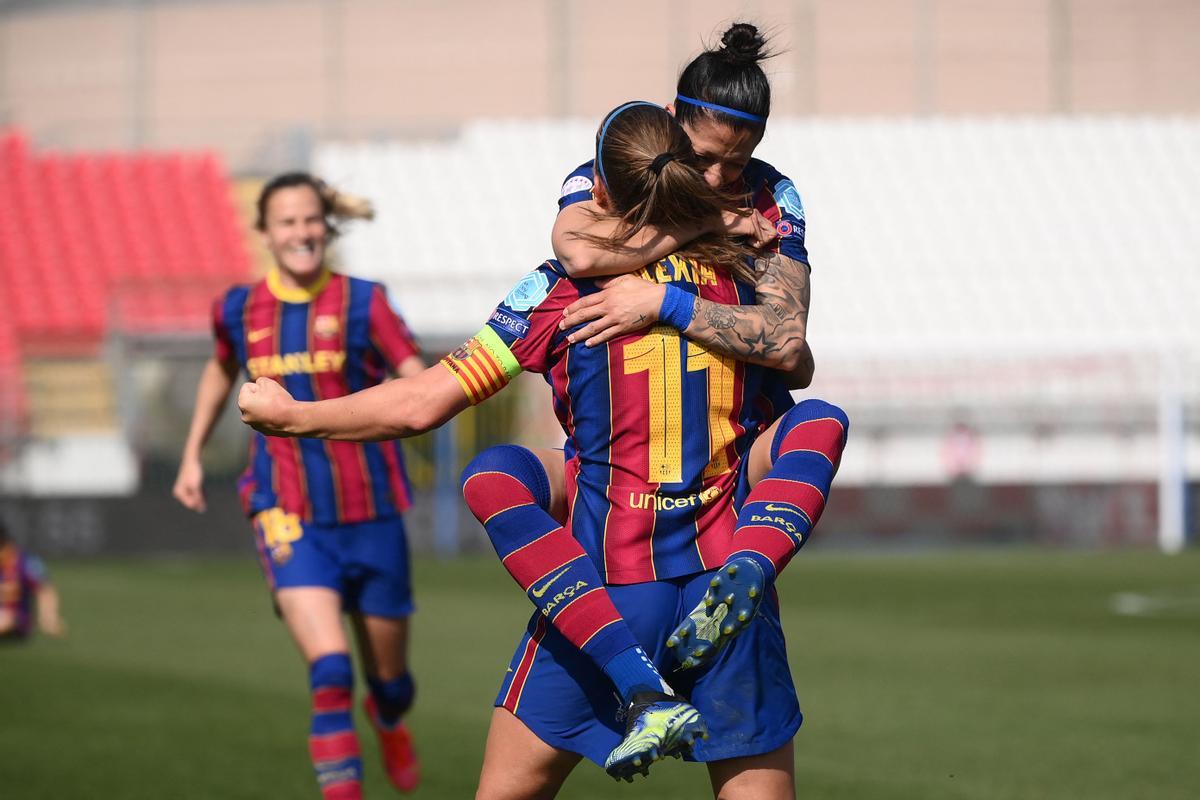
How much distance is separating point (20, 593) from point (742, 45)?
969 centimetres

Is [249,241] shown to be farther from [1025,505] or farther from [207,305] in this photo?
[1025,505]

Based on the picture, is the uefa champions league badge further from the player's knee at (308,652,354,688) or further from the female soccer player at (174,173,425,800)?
the player's knee at (308,652,354,688)

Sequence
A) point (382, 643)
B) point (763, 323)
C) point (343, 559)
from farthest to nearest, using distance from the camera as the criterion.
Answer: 1. point (382, 643)
2. point (343, 559)
3. point (763, 323)

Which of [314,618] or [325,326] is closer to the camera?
[314,618]

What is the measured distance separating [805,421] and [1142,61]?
28181mm

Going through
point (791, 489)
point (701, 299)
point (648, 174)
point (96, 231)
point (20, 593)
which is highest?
Result: point (96, 231)

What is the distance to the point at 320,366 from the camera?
596 cm

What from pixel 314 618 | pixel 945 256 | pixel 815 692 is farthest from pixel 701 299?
pixel 945 256

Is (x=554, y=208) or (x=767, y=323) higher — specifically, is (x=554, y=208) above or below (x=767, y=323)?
above

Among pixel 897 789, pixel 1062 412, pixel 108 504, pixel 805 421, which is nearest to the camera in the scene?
pixel 805 421

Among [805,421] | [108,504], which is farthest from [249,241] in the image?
[805,421]

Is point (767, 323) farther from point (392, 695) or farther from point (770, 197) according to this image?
point (392, 695)

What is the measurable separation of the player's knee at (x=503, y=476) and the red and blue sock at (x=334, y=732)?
2329 millimetres

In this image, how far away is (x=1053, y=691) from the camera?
9.00 m
